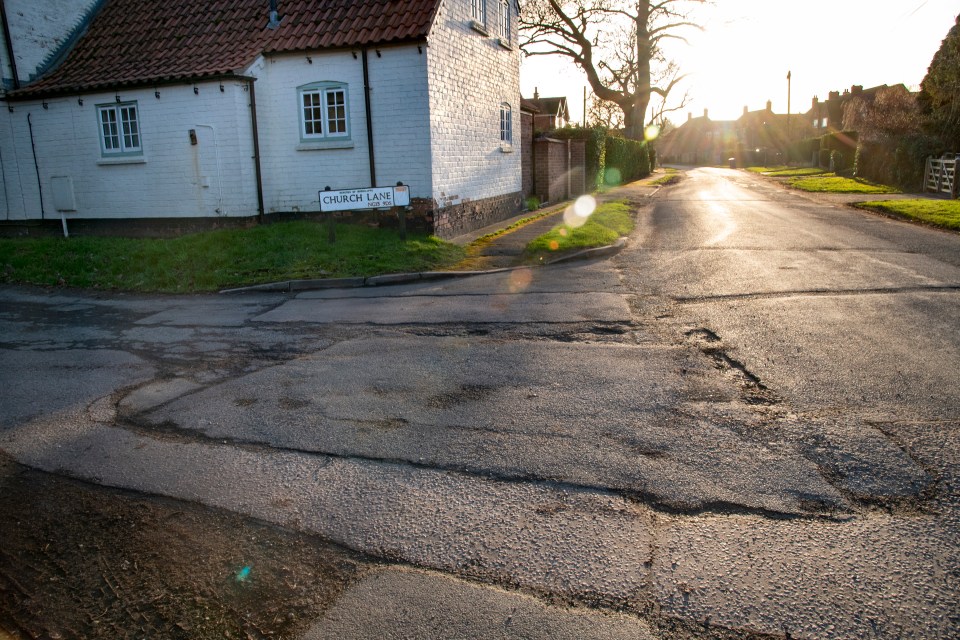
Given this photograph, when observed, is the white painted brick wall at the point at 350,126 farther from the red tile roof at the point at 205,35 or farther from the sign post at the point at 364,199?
the sign post at the point at 364,199

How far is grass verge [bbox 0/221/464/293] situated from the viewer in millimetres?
11531

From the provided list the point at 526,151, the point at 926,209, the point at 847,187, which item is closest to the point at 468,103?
the point at 526,151

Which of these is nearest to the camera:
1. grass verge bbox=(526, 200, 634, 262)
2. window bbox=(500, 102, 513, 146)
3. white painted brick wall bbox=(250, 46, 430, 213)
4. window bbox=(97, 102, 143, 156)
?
grass verge bbox=(526, 200, 634, 262)

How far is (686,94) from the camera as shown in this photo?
5406 centimetres

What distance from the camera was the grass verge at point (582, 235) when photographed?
43.0 feet

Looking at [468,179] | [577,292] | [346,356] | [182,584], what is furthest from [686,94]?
[182,584]

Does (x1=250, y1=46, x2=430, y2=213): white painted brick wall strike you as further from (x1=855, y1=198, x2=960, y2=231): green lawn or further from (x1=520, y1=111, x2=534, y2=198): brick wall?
(x1=855, y1=198, x2=960, y2=231): green lawn

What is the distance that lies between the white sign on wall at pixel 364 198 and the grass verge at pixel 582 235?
2.74 m

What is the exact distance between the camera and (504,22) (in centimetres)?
2017

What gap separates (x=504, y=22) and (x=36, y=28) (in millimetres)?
12373

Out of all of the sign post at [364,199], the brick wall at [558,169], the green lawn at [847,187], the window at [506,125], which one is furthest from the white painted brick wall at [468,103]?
the green lawn at [847,187]

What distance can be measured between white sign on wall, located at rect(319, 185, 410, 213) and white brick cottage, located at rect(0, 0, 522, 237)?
4.79 feet

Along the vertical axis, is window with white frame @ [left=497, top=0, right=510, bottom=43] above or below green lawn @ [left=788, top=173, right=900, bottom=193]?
above

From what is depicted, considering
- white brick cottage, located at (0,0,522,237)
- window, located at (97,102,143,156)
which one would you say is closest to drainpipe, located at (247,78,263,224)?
white brick cottage, located at (0,0,522,237)
